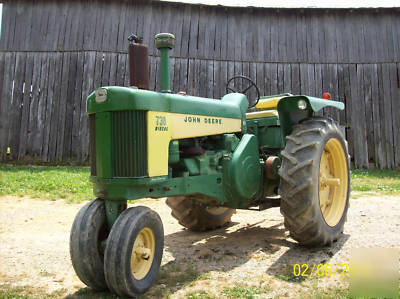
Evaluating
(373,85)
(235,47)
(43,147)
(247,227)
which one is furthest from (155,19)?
(247,227)

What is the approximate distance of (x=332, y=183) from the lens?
454 centimetres

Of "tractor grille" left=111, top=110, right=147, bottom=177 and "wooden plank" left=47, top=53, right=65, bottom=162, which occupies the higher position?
"wooden plank" left=47, top=53, right=65, bottom=162

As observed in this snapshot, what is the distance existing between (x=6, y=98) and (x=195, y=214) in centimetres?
1102

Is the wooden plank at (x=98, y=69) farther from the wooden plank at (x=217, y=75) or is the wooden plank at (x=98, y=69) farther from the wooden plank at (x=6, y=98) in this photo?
the wooden plank at (x=217, y=75)

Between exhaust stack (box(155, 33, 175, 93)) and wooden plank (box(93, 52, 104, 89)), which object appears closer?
exhaust stack (box(155, 33, 175, 93))

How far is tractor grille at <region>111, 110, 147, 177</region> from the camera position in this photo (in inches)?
124

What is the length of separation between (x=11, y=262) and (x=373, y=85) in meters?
13.5

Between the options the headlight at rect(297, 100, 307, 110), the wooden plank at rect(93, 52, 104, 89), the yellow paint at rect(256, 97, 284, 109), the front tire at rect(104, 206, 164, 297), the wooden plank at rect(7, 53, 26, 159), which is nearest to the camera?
the front tire at rect(104, 206, 164, 297)

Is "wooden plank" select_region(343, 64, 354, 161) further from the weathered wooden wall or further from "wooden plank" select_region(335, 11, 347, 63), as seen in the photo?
"wooden plank" select_region(335, 11, 347, 63)

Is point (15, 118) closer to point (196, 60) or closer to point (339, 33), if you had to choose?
point (196, 60)

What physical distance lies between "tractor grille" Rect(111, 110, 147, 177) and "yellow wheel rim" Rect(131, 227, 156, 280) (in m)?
0.53

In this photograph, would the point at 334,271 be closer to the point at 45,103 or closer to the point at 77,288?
the point at 77,288

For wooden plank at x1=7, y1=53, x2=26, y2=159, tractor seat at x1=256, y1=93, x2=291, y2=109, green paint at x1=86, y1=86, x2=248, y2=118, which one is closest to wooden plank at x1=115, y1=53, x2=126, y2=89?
wooden plank at x1=7, y1=53, x2=26, y2=159

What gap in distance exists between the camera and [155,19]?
13.7 meters
